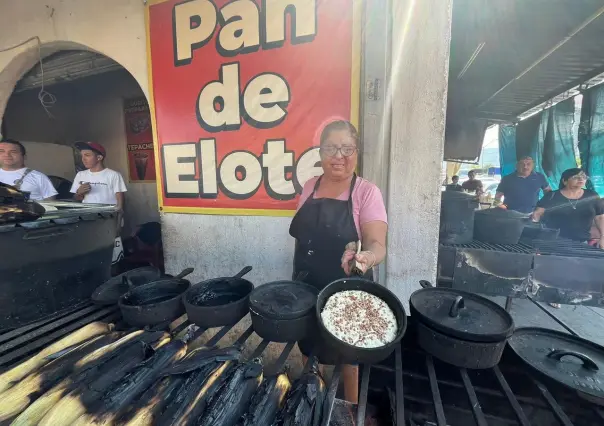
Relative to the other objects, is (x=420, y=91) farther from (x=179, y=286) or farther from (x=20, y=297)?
(x=20, y=297)

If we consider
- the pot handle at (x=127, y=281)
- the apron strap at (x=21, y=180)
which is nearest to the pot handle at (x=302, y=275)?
the pot handle at (x=127, y=281)

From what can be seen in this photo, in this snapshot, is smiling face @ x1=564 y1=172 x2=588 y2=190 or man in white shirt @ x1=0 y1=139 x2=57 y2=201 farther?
smiling face @ x1=564 y1=172 x2=588 y2=190

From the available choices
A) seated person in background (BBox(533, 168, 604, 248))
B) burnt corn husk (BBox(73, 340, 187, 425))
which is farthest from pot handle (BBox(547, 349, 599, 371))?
seated person in background (BBox(533, 168, 604, 248))

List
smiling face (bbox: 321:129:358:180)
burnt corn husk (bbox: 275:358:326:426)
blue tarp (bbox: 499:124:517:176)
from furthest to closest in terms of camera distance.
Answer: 1. blue tarp (bbox: 499:124:517:176)
2. smiling face (bbox: 321:129:358:180)
3. burnt corn husk (bbox: 275:358:326:426)

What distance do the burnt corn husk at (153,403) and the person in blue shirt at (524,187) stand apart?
6334mm

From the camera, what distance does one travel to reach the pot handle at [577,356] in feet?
3.99

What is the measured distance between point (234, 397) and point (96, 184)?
4167 millimetres

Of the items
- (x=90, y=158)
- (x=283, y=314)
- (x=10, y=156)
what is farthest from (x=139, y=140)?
(x=283, y=314)

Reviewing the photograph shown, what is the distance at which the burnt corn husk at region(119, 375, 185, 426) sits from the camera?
1.03 metres

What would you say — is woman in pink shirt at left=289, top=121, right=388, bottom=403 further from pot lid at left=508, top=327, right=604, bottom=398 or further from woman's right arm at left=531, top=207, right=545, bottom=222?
woman's right arm at left=531, top=207, right=545, bottom=222

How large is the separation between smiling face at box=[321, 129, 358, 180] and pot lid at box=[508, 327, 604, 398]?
1.39 m

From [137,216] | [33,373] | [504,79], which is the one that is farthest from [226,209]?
[504,79]

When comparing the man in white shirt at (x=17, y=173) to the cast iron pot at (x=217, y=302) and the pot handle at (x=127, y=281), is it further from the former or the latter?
the cast iron pot at (x=217, y=302)

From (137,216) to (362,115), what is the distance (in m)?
5.29
